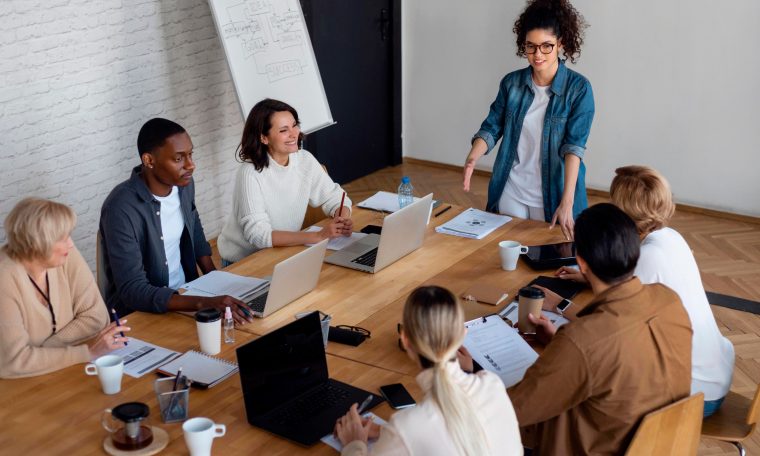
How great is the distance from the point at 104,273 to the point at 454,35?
438cm

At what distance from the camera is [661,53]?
242 inches

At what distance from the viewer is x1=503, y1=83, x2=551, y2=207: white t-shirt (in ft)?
13.3

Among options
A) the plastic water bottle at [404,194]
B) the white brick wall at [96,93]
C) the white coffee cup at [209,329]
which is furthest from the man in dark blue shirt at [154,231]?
the white brick wall at [96,93]

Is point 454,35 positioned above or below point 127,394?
above

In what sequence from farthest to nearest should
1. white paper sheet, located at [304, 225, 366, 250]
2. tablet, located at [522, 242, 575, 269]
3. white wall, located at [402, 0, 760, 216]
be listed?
white wall, located at [402, 0, 760, 216]
white paper sheet, located at [304, 225, 366, 250]
tablet, located at [522, 242, 575, 269]

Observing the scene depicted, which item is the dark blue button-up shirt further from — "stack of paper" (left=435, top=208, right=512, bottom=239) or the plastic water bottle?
"stack of paper" (left=435, top=208, right=512, bottom=239)

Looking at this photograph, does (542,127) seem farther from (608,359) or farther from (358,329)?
(608,359)

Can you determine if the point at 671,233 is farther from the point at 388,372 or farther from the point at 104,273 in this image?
the point at 104,273

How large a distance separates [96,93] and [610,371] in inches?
146

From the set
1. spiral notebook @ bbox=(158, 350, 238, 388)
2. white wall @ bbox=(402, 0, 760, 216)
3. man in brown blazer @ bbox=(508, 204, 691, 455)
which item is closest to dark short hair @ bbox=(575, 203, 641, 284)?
man in brown blazer @ bbox=(508, 204, 691, 455)

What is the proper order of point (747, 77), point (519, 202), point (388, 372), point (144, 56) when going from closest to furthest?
point (388, 372), point (519, 202), point (144, 56), point (747, 77)

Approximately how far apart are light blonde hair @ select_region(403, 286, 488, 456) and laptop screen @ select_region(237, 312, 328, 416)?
21.4 inches

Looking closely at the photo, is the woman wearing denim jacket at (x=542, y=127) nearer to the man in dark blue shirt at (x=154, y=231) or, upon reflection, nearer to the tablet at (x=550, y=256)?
the tablet at (x=550, y=256)

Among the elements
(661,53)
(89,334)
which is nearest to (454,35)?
(661,53)
